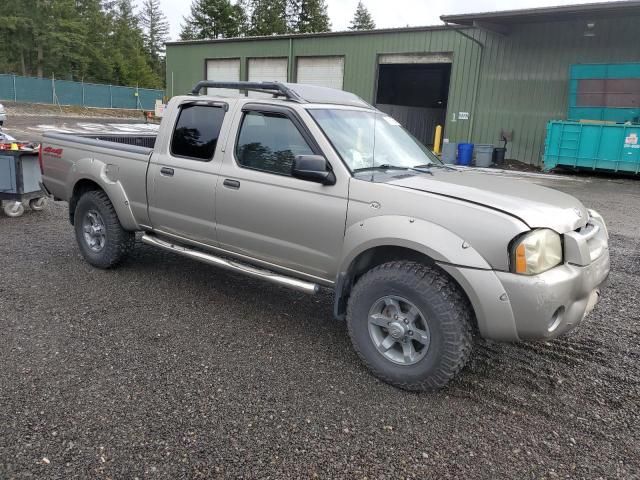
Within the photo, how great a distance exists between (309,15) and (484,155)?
57.2 meters

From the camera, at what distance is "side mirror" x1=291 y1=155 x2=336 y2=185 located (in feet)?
12.0

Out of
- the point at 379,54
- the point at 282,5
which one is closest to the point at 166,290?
the point at 379,54

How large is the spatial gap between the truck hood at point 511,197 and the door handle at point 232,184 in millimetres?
1314

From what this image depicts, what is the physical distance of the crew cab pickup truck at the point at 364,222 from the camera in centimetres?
315

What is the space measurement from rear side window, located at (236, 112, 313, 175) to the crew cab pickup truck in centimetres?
1

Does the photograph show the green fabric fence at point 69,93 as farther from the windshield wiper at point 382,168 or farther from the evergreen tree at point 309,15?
the windshield wiper at point 382,168

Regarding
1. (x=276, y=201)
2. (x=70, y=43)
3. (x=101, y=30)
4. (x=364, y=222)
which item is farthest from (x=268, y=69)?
(x=101, y=30)

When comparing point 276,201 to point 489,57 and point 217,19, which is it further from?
point 217,19

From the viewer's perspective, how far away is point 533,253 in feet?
10.00

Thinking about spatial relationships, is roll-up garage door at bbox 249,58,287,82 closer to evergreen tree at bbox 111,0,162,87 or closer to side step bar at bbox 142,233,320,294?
side step bar at bbox 142,233,320,294

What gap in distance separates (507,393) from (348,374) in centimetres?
106

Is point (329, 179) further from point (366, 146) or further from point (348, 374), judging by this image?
point (348, 374)

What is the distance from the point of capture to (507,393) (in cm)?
350

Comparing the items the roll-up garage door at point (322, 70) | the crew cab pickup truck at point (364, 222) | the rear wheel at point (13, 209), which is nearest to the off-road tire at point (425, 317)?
the crew cab pickup truck at point (364, 222)
